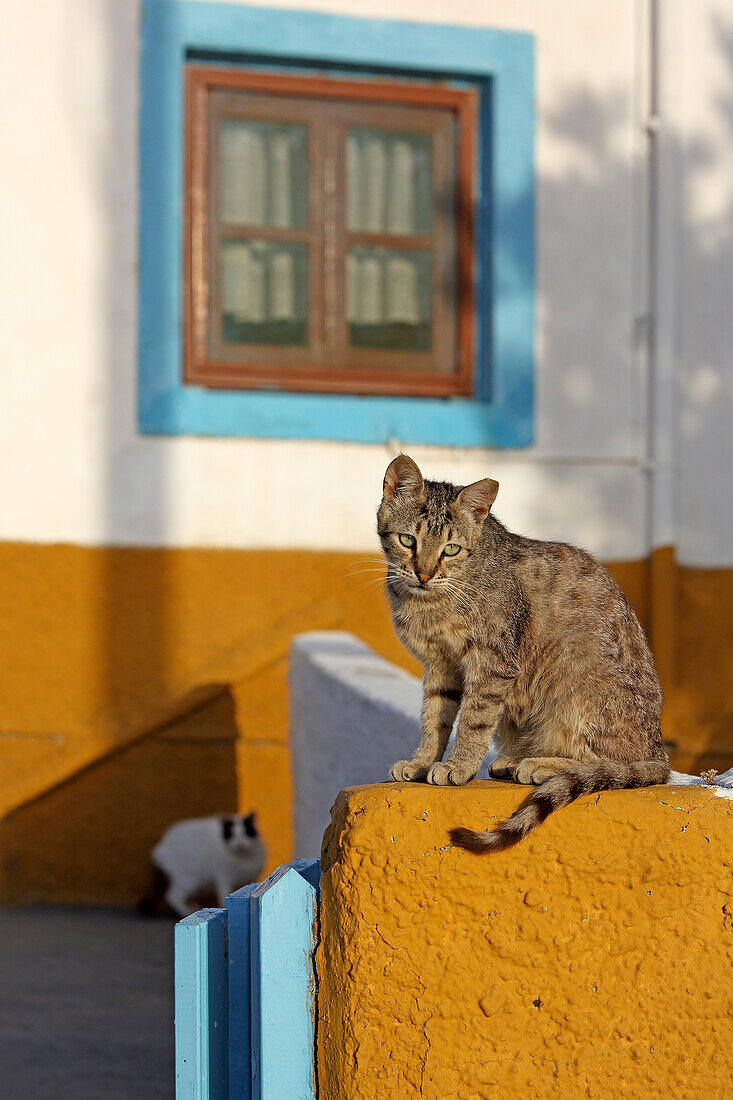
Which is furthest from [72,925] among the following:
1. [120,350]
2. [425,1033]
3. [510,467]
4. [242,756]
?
[425,1033]

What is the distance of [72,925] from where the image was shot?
16.7ft

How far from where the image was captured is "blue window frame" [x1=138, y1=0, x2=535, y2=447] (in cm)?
563

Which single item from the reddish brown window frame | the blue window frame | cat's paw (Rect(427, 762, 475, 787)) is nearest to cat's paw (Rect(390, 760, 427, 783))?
cat's paw (Rect(427, 762, 475, 787))

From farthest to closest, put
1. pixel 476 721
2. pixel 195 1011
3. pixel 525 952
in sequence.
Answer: pixel 476 721 < pixel 195 1011 < pixel 525 952

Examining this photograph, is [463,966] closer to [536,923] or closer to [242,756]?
[536,923]

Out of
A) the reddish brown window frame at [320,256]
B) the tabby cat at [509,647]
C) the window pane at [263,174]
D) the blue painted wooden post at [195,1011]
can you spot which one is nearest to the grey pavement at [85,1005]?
the blue painted wooden post at [195,1011]

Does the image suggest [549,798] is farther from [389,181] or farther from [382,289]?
[389,181]

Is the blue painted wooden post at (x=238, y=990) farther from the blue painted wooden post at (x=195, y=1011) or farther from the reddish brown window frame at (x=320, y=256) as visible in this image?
the reddish brown window frame at (x=320, y=256)

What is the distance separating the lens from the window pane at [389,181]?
607 cm

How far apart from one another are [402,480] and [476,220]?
4016 millimetres

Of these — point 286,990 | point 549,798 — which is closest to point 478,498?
point 549,798

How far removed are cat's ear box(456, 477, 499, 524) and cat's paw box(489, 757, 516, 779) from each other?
1.75 ft

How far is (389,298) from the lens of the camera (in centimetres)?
612

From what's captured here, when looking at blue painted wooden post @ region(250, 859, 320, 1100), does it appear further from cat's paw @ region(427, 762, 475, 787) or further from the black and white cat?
the black and white cat
